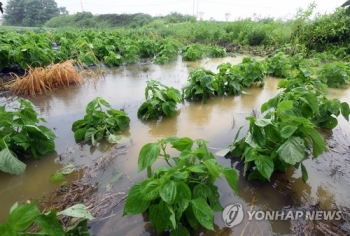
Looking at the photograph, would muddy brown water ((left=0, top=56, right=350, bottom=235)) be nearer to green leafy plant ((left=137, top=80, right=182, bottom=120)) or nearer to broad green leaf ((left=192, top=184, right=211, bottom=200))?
green leafy plant ((left=137, top=80, right=182, bottom=120))

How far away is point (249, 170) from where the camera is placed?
2.21m

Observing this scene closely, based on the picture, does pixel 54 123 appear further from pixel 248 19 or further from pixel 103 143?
pixel 248 19

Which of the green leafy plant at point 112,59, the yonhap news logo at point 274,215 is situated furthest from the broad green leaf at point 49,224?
the green leafy plant at point 112,59

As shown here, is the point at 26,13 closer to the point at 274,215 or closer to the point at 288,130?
the point at 288,130

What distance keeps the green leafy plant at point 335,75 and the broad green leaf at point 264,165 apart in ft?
12.0

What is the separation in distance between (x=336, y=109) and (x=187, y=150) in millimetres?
2082

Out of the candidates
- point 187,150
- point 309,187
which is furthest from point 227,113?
point 187,150

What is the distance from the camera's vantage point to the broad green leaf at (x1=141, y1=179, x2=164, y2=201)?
1.38m

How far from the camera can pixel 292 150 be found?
175 centimetres

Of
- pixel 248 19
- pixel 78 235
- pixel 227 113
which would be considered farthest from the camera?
pixel 248 19

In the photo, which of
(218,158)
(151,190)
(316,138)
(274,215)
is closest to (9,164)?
(151,190)

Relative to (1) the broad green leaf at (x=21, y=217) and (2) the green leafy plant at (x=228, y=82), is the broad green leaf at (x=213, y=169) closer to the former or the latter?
(1) the broad green leaf at (x=21, y=217)

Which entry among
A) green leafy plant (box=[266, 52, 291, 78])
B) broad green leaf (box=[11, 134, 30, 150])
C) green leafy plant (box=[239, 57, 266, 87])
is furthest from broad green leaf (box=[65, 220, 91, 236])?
green leafy plant (box=[266, 52, 291, 78])

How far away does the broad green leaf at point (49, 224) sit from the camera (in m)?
1.22
